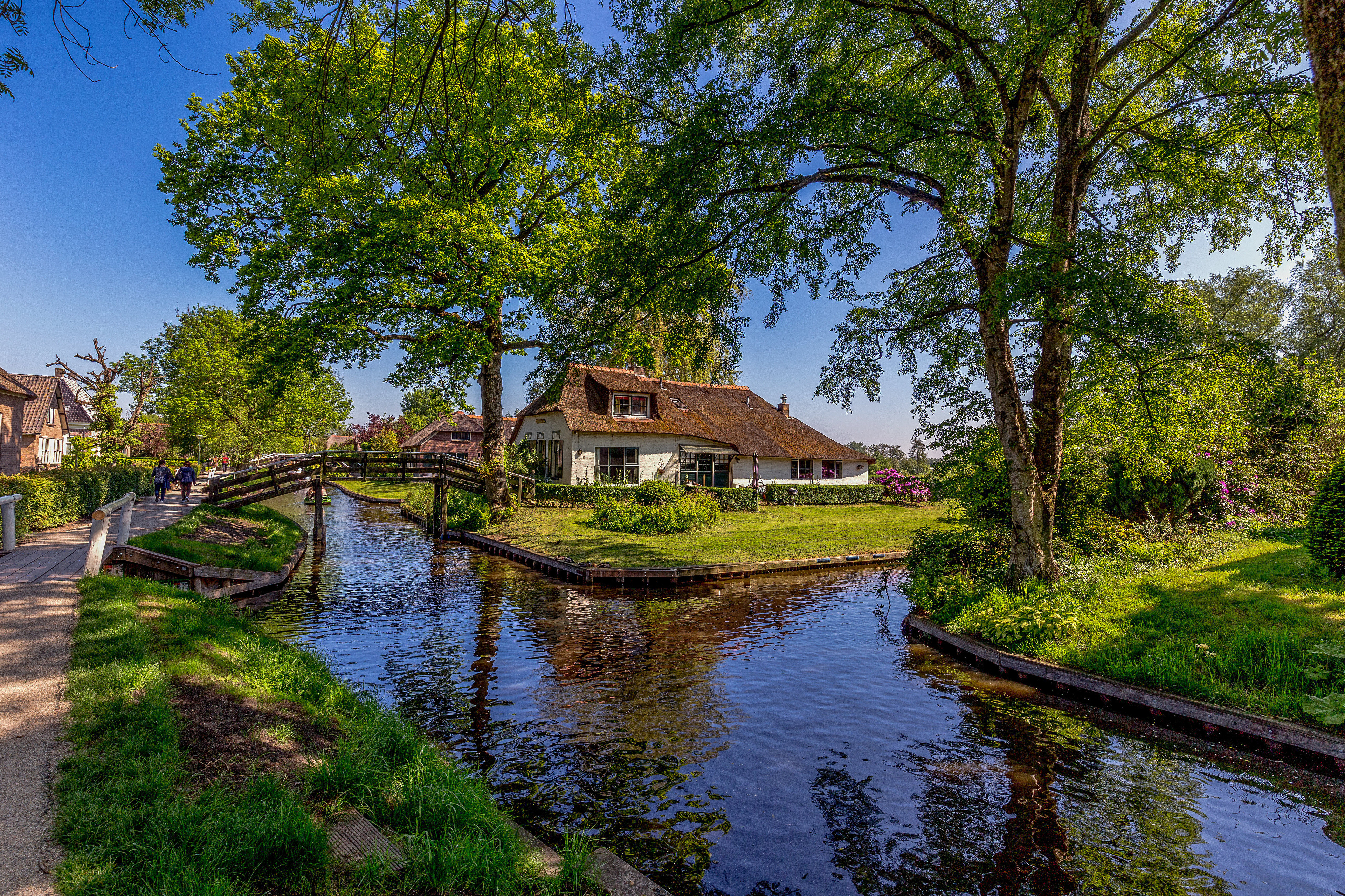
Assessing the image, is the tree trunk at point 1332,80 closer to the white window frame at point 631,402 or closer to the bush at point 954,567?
the bush at point 954,567

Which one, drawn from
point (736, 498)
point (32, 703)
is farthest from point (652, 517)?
point (32, 703)

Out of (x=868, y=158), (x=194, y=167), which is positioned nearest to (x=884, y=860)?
(x=868, y=158)

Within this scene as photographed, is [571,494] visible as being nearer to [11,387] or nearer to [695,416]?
[695,416]

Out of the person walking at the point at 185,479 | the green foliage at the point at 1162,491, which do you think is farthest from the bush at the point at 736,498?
the person walking at the point at 185,479

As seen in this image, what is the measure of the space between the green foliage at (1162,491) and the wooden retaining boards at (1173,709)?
327 inches

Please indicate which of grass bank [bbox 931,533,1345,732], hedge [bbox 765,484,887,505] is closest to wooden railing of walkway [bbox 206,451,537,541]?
hedge [bbox 765,484,887,505]

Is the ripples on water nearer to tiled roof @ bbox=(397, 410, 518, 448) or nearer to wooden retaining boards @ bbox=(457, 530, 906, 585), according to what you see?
wooden retaining boards @ bbox=(457, 530, 906, 585)

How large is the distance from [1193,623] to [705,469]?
2582 centimetres

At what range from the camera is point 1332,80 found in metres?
2.71

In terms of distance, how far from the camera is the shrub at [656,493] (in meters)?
23.9

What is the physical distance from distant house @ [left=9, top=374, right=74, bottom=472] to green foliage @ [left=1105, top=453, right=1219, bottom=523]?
44372mm

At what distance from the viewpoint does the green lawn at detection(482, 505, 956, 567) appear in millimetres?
17181

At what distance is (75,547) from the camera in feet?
38.5

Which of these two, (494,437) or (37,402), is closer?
(494,437)
